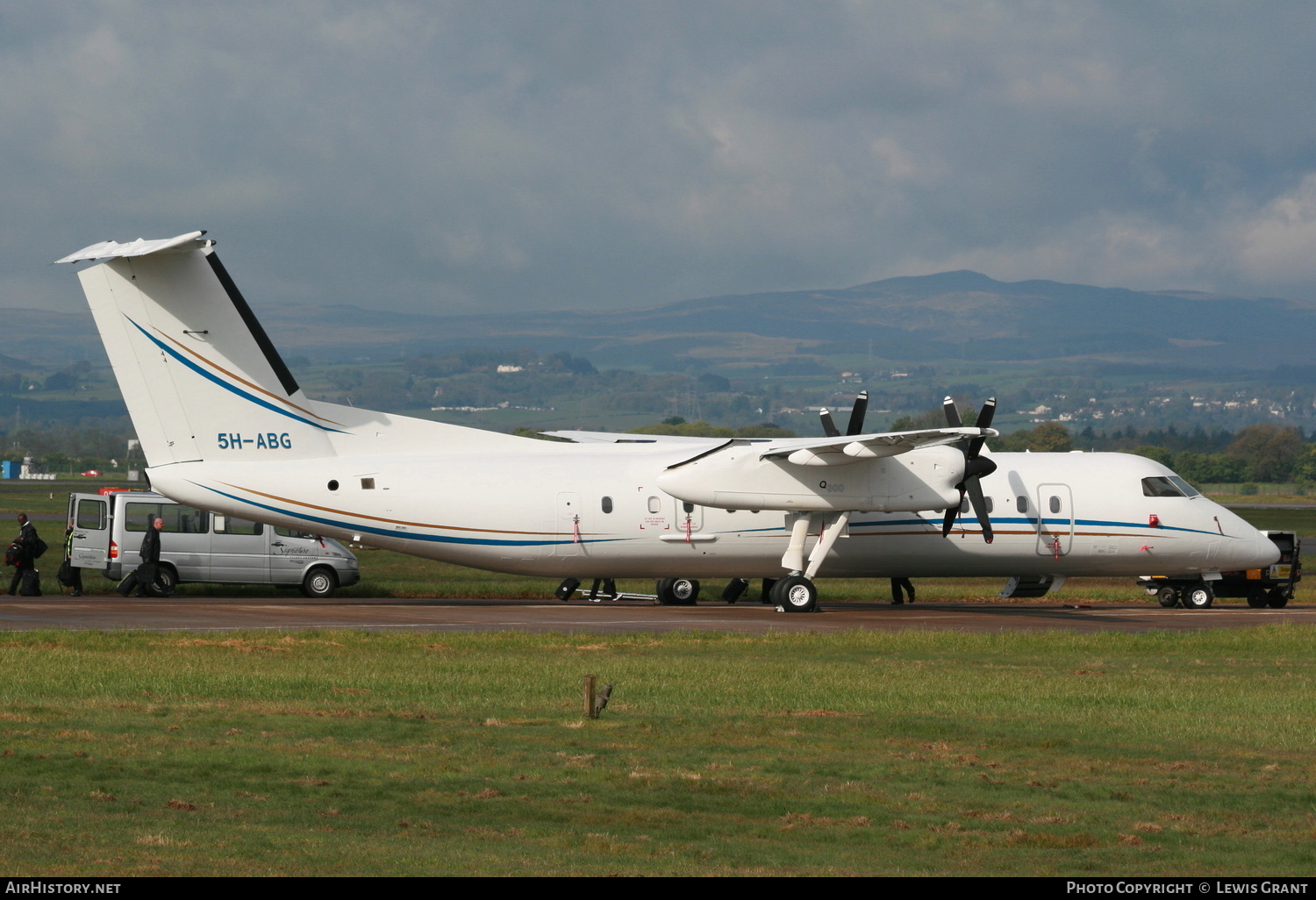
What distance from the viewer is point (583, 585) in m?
38.0

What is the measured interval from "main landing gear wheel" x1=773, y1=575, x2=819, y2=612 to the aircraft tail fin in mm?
10381

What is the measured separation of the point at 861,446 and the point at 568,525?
6.33 meters

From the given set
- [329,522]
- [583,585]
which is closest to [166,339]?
[329,522]

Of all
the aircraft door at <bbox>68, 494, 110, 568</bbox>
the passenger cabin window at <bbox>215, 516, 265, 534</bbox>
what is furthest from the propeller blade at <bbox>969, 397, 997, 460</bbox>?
the aircraft door at <bbox>68, 494, 110, 568</bbox>

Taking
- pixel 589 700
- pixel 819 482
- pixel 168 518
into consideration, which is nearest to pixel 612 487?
pixel 819 482

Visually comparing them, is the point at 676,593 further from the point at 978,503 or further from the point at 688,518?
the point at 978,503

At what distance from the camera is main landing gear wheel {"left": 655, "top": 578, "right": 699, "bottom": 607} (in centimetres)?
3334

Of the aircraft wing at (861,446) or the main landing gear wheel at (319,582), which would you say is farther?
the main landing gear wheel at (319,582)

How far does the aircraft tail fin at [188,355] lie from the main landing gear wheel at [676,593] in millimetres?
9660

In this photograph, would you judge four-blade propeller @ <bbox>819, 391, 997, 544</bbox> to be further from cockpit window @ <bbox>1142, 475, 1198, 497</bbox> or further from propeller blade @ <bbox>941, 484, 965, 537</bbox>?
cockpit window @ <bbox>1142, 475, 1198, 497</bbox>

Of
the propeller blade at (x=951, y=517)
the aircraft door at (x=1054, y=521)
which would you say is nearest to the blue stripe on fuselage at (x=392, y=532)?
the propeller blade at (x=951, y=517)

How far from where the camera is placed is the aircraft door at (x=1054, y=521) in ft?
104

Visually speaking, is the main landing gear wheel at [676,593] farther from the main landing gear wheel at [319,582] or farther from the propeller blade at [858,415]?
the main landing gear wheel at [319,582]
